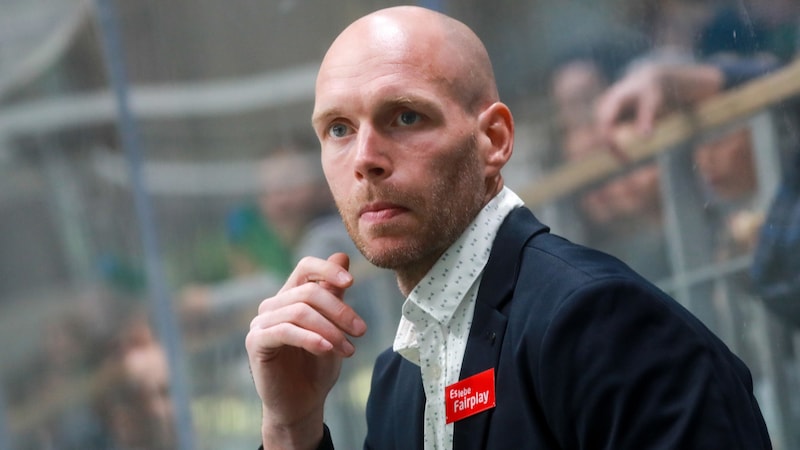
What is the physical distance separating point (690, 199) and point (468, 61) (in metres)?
1.00

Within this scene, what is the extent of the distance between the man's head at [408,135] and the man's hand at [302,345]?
7 cm

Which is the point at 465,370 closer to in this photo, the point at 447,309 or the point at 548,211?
the point at 447,309

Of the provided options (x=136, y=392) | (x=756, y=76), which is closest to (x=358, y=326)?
(x=756, y=76)

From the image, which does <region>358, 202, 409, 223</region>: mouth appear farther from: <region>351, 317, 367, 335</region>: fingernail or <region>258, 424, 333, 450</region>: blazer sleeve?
<region>258, 424, 333, 450</region>: blazer sleeve

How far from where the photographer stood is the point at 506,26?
103 inches

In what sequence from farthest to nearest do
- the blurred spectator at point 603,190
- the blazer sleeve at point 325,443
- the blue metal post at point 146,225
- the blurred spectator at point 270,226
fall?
the blue metal post at point 146,225
the blurred spectator at point 270,226
the blurred spectator at point 603,190
the blazer sleeve at point 325,443

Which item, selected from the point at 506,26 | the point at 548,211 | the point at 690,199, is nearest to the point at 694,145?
the point at 690,199

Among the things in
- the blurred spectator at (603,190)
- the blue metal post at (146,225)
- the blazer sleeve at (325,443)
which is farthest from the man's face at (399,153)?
the blue metal post at (146,225)

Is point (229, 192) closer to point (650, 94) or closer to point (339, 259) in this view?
point (650, 94)

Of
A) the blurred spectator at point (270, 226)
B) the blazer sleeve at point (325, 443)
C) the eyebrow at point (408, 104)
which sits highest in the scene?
the blurred spectator at point (270, 226)

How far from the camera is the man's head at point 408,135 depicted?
1.29 meters

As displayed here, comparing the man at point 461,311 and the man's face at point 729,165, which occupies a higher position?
the man's face at point 729,165

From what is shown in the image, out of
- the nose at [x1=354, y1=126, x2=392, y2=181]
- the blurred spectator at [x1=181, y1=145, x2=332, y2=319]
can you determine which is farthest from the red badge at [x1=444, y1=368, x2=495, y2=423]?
the blurred spectator at [x1=181, y1=145, x2=332, y2=319]

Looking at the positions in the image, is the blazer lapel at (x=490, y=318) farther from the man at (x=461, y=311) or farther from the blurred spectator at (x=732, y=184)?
the blurred spectator at (x=732, y=184)
